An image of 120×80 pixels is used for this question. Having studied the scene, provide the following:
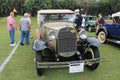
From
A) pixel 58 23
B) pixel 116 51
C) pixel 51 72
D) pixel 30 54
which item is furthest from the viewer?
pixel 116 51

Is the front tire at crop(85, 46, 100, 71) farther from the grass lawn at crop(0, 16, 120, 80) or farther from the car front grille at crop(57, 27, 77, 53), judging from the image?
the car front grille at crop(57, 27, 77, 53)

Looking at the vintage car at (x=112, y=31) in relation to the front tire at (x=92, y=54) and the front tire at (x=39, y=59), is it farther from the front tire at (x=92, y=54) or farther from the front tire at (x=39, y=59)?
the front tire at (x=39, y=59)

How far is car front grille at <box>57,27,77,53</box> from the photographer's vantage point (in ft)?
22.1

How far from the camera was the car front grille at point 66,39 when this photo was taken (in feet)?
22.1

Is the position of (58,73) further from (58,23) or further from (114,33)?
(114,33)

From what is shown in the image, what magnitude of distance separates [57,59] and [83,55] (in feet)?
3.31

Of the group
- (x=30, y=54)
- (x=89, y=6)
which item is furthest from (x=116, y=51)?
(x=89, y=6)

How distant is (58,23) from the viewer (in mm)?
8273

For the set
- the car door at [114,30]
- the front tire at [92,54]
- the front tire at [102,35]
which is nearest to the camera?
the front tire at [92,54]

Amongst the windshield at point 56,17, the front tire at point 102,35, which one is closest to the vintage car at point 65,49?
the windshield at point 56,17

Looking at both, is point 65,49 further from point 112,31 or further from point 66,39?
point 112,31

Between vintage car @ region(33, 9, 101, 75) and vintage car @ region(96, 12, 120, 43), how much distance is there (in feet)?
11.2

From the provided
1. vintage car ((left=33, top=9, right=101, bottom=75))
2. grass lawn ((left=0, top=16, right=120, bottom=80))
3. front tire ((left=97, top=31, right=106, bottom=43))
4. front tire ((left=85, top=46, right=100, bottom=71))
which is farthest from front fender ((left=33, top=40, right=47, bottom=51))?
front tire ((left=97, top=31, right=106, bottom=43))

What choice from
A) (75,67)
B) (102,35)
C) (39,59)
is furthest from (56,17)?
(102,35)
